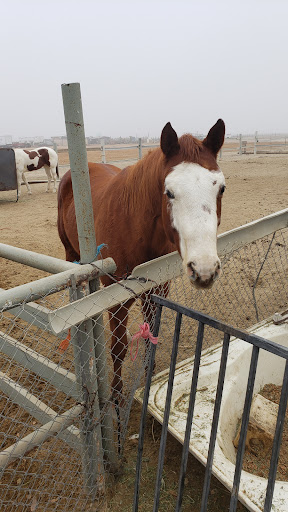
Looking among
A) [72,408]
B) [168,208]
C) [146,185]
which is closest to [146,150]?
[146,185]

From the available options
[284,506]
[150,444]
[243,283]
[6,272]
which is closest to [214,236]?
[284,506]

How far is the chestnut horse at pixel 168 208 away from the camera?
4.51ft

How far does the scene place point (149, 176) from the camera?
6.15 ft

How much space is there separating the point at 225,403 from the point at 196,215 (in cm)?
134

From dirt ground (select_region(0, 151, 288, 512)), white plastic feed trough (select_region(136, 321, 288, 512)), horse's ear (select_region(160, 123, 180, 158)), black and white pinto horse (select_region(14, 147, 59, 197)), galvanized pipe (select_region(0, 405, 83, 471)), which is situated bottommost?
dirt ground (select_region(0, 151, 288, 512))

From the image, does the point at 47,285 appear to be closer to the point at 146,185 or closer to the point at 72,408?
the point at 72,408

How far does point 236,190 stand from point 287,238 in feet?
15.3

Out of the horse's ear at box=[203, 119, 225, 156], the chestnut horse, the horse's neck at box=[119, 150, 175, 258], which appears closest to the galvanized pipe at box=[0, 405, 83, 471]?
the chestnut horse

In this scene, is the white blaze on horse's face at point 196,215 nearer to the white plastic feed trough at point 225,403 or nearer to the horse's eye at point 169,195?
the horse's eye at point 169,195

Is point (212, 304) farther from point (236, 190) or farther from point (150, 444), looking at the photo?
point (236, 190)

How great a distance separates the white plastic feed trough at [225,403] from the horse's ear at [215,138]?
4.71 feet

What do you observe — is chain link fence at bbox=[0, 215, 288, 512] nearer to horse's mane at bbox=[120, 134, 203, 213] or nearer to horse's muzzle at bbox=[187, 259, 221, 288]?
horse's muzzle at bbox=[187, 259, 221, 288]

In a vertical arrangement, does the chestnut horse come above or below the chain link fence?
above

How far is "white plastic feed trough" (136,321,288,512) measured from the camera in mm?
1569
